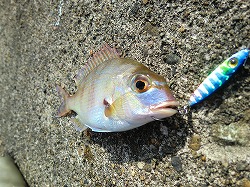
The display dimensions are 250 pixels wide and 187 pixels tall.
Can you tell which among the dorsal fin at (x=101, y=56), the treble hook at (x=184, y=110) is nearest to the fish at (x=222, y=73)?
the treble hook at (x=184, y=110)

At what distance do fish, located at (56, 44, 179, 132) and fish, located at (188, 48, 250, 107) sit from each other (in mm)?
166

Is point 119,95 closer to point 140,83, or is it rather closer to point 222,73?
point 140,83

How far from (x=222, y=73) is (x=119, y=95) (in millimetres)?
519

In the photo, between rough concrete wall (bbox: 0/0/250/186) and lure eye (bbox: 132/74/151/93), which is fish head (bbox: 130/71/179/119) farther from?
rough concrete wall (bbox: 0/0/250/186)

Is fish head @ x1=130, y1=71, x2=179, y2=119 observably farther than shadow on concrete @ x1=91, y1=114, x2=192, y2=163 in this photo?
No

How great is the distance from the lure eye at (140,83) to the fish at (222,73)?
0.88ft

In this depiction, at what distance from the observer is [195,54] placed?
5.17 feet

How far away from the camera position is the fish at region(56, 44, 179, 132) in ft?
4.74

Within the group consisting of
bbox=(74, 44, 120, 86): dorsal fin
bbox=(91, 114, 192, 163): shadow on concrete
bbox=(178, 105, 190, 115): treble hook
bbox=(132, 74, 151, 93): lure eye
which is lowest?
bbox=(91, 114, 192, 163): shadow on concrete

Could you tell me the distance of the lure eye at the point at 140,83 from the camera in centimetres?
146

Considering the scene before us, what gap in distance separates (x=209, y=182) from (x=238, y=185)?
0.46ft

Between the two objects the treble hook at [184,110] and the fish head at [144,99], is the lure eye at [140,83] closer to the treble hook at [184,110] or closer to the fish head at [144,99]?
the fish head at [144,99]

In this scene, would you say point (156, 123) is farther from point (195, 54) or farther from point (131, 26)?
point (131, 26)

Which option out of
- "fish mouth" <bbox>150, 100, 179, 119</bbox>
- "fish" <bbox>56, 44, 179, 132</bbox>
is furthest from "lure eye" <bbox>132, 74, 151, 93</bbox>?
"fish mouth" <bbox>150, 100, 179, 119</bbox>
